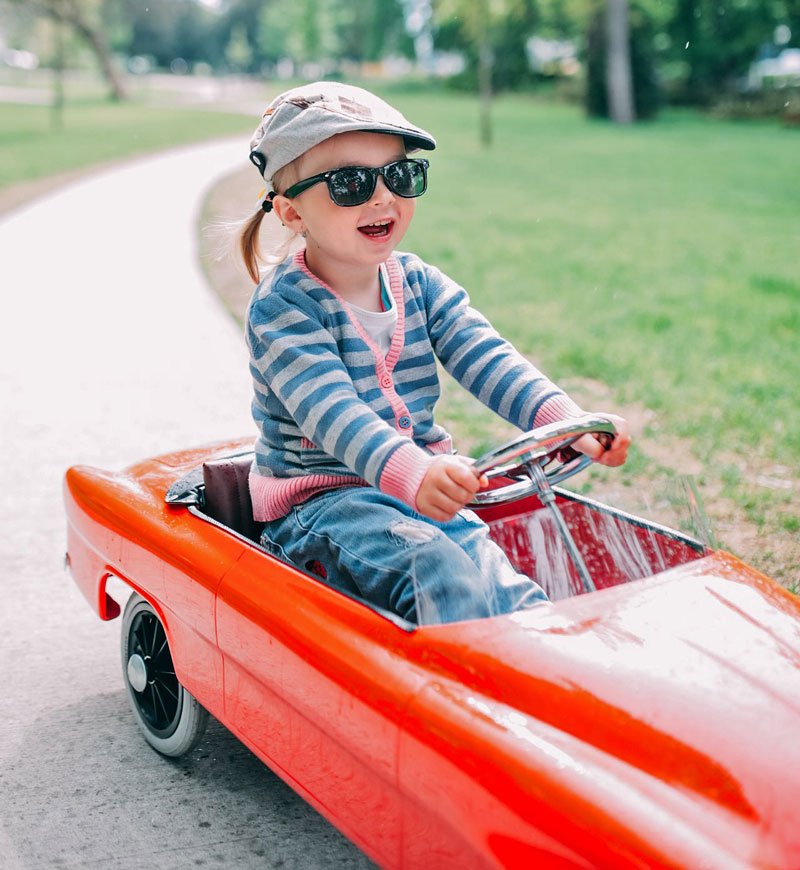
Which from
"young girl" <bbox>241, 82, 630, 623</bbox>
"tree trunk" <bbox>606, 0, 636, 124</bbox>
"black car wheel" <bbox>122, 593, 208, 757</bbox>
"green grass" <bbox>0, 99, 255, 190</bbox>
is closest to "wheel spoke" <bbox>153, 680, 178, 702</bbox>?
"black car wheel" <bbox>122, 593, 208, 757</bbox>

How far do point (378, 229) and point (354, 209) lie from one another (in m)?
0.09

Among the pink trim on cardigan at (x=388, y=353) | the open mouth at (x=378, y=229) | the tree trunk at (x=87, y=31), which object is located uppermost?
the tree trunk at (x=87, y=31)

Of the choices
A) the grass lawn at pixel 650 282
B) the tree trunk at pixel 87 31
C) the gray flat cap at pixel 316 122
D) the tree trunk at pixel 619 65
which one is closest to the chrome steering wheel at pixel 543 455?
the grass lawn at pixel 650 282

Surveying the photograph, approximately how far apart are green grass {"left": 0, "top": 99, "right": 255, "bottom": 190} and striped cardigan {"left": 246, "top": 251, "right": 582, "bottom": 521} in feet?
52.4

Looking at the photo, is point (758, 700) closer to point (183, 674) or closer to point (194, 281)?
point (183, 674)

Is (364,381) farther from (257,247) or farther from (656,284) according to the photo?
(656,284)

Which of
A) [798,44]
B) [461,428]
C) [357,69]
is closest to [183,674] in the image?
[461,428]

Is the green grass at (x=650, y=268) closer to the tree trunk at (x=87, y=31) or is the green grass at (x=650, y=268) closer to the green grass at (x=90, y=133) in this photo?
the green grass at (x=90, y=133)

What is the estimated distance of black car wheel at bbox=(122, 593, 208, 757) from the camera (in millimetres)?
2660

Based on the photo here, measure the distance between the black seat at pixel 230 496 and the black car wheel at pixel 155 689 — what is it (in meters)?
0.30

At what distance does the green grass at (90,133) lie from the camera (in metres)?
21.1

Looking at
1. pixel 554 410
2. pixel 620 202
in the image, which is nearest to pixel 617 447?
pixel 554 410

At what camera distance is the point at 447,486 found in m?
2.13

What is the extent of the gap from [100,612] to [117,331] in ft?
16.8
